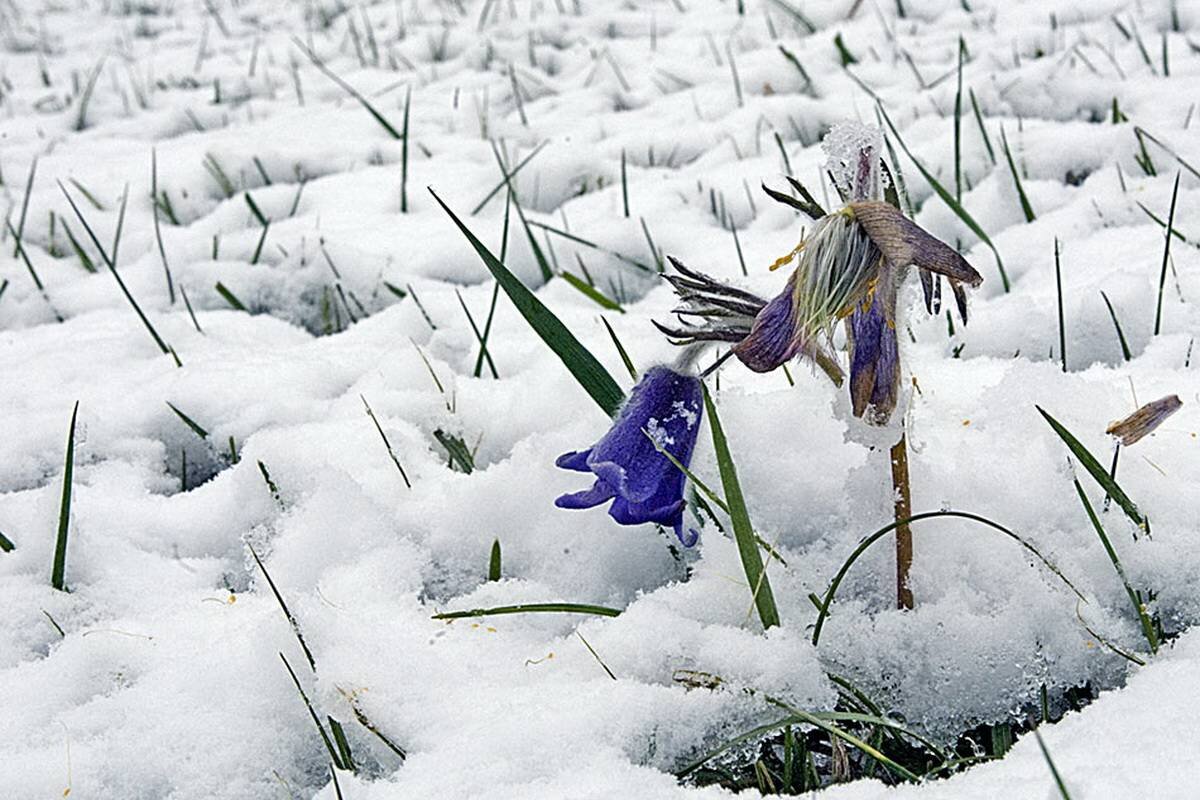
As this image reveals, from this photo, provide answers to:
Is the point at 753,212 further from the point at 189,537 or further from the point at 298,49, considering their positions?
the point at 298,49

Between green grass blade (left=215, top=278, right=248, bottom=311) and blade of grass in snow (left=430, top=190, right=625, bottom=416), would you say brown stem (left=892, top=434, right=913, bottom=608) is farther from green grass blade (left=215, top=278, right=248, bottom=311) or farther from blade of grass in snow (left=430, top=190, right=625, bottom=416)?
green grass blade (left=215, top=278, right=248, bottom=311)

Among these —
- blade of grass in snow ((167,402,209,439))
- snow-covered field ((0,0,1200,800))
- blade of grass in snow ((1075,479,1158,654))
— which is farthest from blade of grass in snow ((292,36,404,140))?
blade of grass in snow ((1075,479,1158,654))

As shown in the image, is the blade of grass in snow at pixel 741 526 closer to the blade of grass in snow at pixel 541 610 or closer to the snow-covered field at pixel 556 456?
the snow-covered field at pixel 556 456

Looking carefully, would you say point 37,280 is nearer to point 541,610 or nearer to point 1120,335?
point 541,610

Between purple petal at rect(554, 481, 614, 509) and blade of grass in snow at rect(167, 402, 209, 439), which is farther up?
purple petal at rect(554, 481, 614, 509)

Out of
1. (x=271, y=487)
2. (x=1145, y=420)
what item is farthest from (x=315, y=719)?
(x=1145, y=420)

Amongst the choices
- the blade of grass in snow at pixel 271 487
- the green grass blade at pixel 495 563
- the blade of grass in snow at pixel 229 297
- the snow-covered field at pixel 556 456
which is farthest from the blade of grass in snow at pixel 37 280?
the green grass blade at pixel 495 563

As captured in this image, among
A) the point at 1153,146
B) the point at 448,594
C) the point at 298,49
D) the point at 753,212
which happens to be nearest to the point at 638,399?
the point at 448,594
